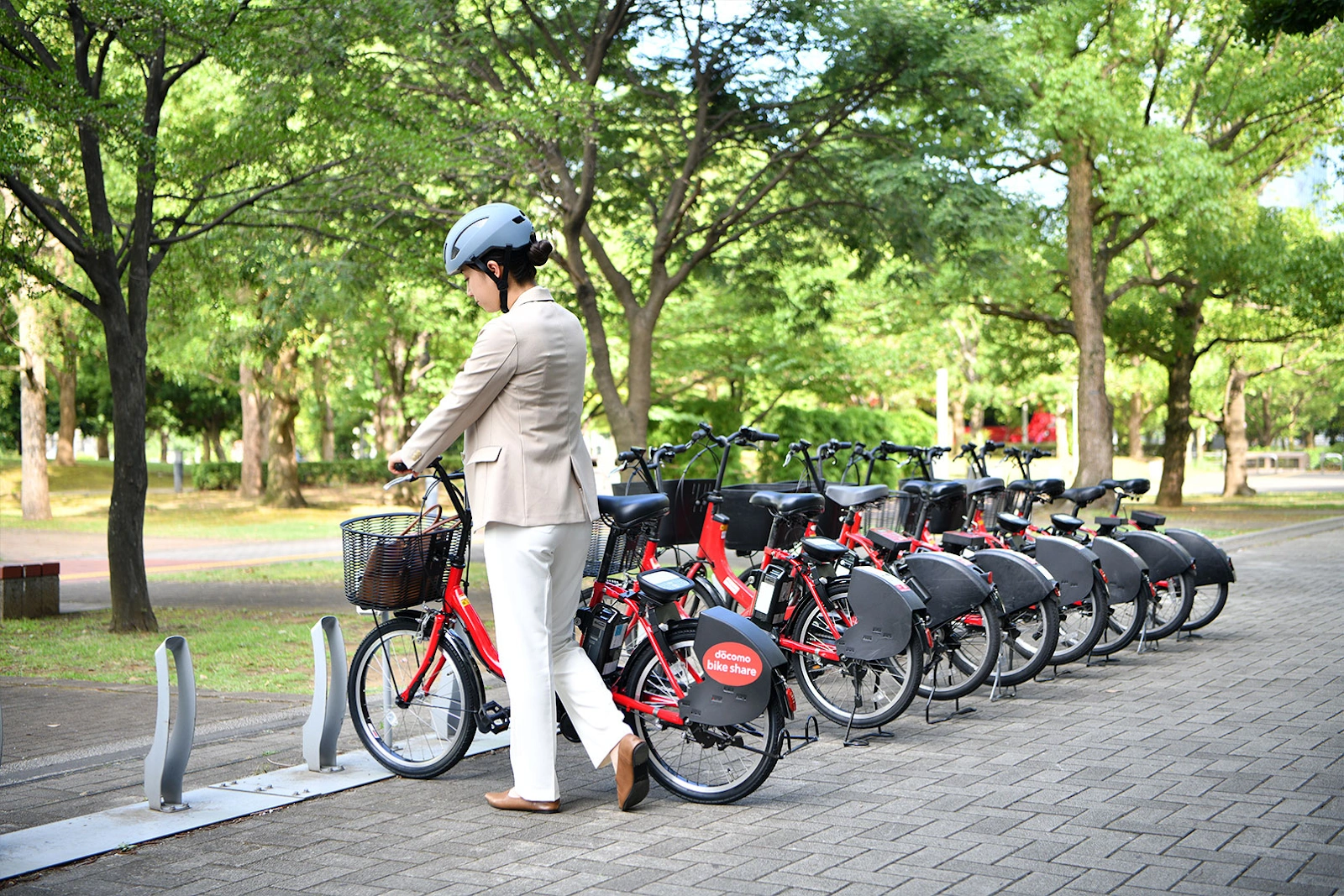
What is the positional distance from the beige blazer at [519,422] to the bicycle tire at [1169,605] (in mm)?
5662

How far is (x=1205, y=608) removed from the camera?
392 inches

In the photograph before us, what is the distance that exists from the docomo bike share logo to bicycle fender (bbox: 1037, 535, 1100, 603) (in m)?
3.68

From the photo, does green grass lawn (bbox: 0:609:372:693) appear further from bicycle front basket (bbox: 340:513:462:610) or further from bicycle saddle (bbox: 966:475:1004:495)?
bicycle saddle (bbox: 966:475:1004:495)

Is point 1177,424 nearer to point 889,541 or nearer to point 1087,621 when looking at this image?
point 1087,621

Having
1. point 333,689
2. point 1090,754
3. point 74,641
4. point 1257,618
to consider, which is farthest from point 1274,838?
point 74,641

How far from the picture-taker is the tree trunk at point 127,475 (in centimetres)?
1066

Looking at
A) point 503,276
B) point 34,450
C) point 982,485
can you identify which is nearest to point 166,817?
point 503,276

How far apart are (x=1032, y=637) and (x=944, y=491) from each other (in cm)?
95

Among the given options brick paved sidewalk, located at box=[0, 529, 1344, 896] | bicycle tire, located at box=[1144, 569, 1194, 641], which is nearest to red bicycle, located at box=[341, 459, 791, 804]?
brick paved sidewalk, located at box=[0, 529, 1344, 896]

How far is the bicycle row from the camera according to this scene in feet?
16.9

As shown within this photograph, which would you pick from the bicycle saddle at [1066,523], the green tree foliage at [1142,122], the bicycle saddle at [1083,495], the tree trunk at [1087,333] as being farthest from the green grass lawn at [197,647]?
the tree trunk at [1087,333]

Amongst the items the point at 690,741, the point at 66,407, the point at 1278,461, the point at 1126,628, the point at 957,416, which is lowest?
the point at 1126,628

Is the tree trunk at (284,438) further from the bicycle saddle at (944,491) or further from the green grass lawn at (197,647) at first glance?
the bicycle saddle at (944,491)

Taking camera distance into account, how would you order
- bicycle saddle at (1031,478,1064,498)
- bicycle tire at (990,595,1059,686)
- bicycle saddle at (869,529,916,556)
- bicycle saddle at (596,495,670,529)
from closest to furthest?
bicycle saddle at (596,495,670,529), bicycle saddle at (869,529,916,556), bicycle tire at (990,595,1059,686), bicycle saddle at (1031,478,1064,498)
